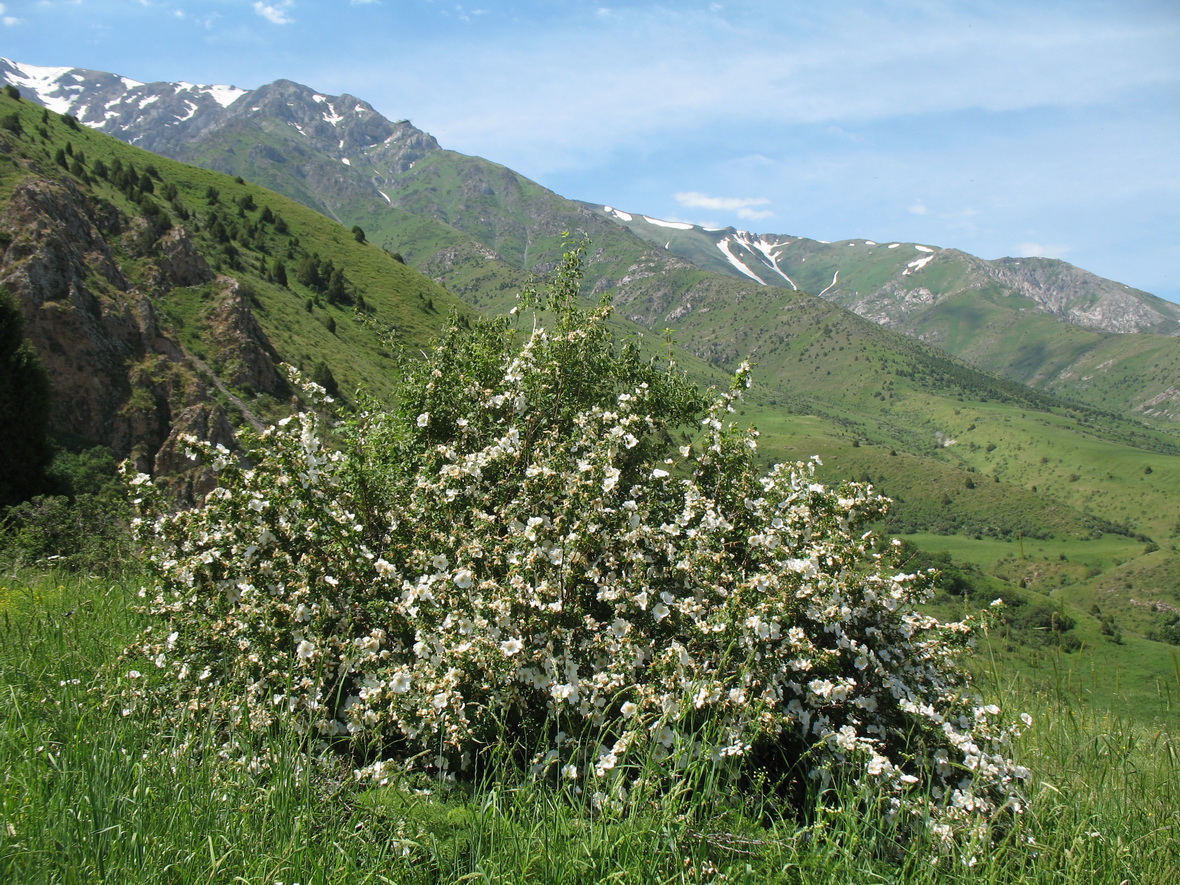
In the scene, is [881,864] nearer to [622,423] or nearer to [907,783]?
[907,783]

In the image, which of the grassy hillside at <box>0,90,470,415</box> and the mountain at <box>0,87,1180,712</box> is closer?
the mountain at <box>0,87,1180,712</box>

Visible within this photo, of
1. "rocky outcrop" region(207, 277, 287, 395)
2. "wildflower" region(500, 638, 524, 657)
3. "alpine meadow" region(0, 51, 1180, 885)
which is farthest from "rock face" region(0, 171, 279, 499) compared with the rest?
"wildflower" region(500, 638, 524, 657)

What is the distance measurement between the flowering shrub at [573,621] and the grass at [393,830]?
0.86 feet

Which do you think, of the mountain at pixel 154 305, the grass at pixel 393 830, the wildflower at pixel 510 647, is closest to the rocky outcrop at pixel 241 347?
the mountain at pixel 154 305

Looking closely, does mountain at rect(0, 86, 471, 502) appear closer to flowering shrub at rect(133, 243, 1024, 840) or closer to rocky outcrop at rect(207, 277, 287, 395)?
rocky outcrop at rect(207, 277, 287, 395)

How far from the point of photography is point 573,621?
15.9 ft

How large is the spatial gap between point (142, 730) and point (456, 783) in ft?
6.12

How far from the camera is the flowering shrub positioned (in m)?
4.23

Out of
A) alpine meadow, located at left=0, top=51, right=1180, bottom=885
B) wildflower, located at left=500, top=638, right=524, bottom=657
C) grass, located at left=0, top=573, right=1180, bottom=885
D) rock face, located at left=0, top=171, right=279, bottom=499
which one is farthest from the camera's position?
rock face, located at left=0, top=171, right=279, bottom=499

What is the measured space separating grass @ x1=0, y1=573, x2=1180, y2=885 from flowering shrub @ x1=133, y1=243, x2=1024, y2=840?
0.86ft

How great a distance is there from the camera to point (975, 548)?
145 meters

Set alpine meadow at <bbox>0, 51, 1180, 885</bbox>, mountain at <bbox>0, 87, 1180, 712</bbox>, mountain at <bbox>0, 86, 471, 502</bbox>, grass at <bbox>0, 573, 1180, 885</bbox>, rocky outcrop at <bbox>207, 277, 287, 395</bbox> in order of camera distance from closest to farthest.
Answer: grass at <bbox>0, 573, 1180, 885</bbox> → alpine meadow at <bbox>0, 51, 1180, 885</bbox> → mountain at <bbox>0, 87, 1180, 712</bbox> → mountain at <bbox>0, 86, 471, 502</bbox> → rocky outcrop at <bbox>207, 277, 287, 395</bbox>

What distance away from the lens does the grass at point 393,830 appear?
3027mm

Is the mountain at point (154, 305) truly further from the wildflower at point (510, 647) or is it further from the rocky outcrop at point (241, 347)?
the wildflower at point (510, 647)
